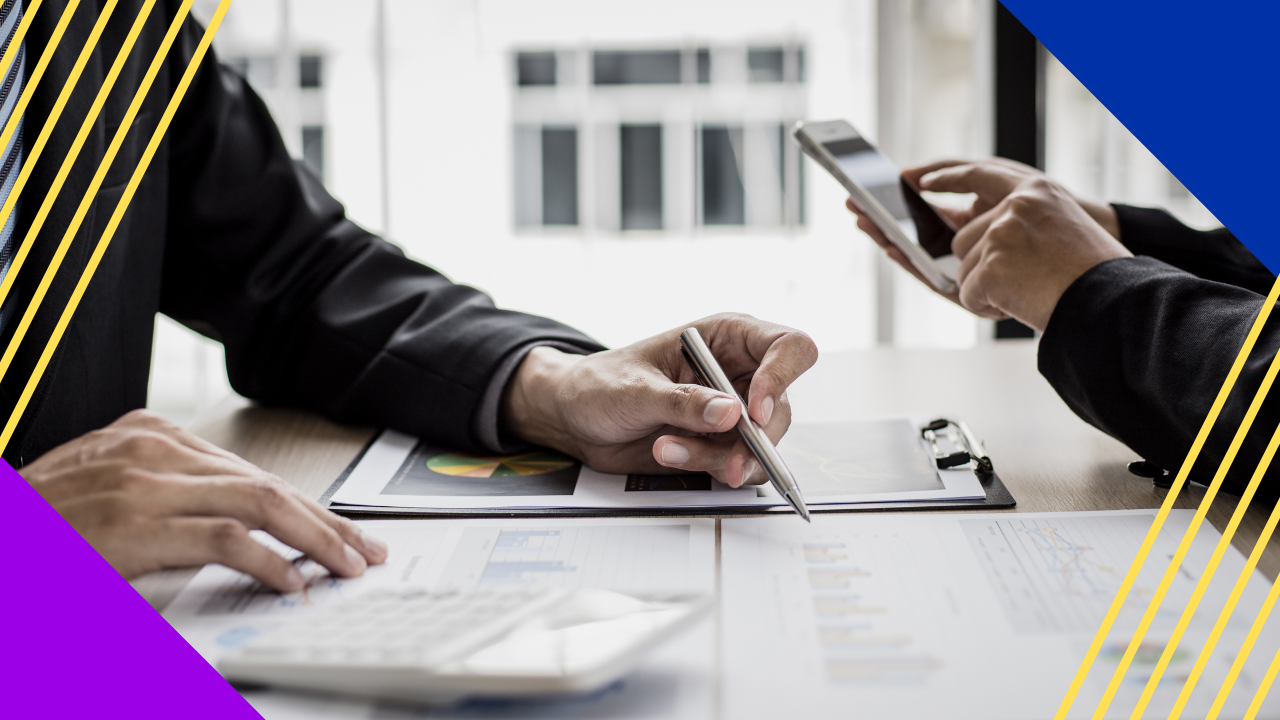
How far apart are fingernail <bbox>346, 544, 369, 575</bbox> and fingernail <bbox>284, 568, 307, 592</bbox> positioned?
0.03 metres

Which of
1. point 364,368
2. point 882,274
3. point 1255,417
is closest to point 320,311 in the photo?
point 364,368

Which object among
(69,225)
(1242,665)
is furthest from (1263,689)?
(69,225)

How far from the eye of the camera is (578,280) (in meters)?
2.83

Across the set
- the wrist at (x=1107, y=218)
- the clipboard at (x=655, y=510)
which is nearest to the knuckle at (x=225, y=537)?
the clipboard at (x=655, y=510)

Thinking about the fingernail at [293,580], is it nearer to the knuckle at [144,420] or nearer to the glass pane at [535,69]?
the knuckle at [144,420]

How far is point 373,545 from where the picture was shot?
1.67 feet

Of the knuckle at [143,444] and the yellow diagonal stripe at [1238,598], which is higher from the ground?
the knuckle at [143,444]

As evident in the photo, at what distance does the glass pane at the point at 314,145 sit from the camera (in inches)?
109

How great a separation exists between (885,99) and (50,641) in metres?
2.41

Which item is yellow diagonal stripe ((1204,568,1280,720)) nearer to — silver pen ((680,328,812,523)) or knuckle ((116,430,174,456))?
silver pen ((680,328,812,523))

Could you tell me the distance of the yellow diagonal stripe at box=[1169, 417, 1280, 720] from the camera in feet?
1.15

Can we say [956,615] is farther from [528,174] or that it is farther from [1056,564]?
[528,174]

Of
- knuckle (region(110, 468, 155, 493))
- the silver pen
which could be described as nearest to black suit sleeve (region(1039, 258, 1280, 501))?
the silver pen

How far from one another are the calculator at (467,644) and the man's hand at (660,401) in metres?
0.20
